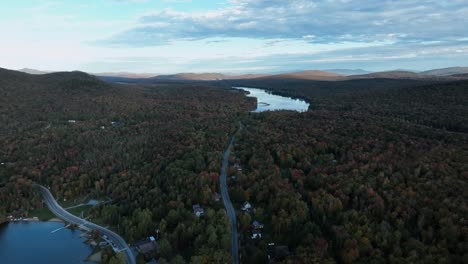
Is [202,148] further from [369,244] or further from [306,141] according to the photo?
[369,244]

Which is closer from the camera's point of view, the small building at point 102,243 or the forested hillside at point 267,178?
the forested hillside at point 267,178

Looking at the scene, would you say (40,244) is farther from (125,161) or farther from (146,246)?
(125,161)

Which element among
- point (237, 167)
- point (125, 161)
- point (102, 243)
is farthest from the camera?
point (125, 161)

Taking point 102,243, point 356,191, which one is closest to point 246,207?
point 356,191

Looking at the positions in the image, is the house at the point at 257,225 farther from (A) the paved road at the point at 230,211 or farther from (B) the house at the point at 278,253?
(B) the house at the point at 278,253

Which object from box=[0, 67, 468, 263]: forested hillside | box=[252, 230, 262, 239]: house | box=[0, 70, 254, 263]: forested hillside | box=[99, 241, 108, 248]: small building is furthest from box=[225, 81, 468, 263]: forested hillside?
box=[99, 241, 108, 248]: small building

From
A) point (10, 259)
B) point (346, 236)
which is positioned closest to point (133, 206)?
point (10, 259)

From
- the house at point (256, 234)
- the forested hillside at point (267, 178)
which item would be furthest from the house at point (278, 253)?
the house at point (256, 234)
